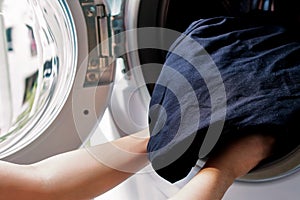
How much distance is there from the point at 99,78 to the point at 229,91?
0.26m

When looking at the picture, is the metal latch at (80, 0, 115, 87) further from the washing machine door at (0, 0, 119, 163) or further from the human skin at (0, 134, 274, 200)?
the human skin at (0, 134, 274, 200)

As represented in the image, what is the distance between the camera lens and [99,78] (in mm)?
691

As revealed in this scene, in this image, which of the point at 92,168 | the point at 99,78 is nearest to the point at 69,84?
the point at 99,78

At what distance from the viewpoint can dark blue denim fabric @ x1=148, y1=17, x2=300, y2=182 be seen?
0.48 metres

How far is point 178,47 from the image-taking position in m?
0.61

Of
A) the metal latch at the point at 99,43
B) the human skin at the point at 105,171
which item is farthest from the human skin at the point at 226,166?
the metal latch at the point at 99,43

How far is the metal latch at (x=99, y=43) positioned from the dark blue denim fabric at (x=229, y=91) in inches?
5.2

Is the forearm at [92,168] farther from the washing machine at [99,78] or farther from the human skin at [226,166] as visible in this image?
the human skin at [226,166]

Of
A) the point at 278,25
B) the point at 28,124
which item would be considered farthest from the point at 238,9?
the point at 28,124

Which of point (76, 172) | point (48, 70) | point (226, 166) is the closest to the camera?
point (226, 166)

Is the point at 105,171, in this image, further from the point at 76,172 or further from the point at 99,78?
the point at 99,78

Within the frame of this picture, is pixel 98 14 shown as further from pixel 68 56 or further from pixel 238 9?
pixel 238 9

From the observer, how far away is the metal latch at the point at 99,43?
67cm

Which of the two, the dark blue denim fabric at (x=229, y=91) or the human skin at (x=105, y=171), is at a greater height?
the dark blue denim fabric at (x=229, y=91)
